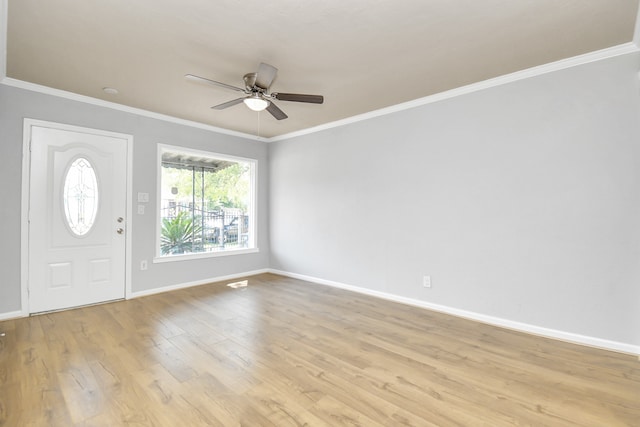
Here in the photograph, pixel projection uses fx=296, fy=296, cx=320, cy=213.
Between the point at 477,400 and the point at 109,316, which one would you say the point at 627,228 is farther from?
the point at 109,316

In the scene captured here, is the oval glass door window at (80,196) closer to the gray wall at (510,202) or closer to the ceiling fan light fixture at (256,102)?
the ceiling fan light fixture at (256,102)

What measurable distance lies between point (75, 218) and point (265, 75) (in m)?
3.03

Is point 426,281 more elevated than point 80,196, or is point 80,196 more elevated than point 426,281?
point 80,196

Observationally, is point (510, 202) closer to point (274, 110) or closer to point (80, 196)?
point (274, 110)

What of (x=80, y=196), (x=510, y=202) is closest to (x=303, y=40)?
(x=510, y=202)

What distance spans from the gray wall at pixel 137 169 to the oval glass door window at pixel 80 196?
43cm

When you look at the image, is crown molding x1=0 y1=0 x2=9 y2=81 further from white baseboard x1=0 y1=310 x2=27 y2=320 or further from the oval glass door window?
white baseboard x1=0 y1=310 x2=27 y2=320

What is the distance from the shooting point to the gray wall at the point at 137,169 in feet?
10.5

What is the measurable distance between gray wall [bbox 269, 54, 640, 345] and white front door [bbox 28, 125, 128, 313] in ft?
10.0

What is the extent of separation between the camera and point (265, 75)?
259 centimetres

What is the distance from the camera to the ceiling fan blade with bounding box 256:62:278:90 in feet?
8.22

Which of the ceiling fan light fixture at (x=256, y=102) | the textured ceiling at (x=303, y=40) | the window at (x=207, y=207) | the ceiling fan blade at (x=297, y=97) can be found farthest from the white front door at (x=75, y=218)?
the ceiling fan blade at (x=297, y=97)

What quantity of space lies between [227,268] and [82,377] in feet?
10.0

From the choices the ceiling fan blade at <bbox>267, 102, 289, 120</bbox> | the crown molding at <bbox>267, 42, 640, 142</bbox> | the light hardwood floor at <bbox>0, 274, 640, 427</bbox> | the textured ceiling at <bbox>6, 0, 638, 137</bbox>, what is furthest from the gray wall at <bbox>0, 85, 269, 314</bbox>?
the crown molding at <bbox>267, 42, 640, 142</bbox>
